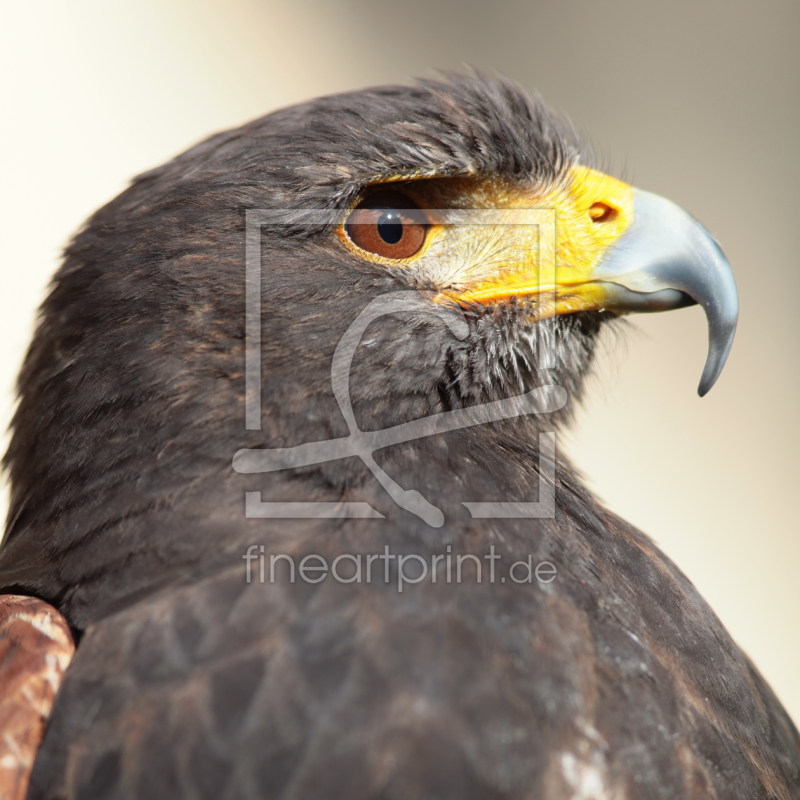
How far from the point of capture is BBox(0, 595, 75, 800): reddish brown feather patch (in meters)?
1.17

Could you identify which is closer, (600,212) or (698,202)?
(600,212)

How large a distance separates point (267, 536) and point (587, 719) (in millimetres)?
519

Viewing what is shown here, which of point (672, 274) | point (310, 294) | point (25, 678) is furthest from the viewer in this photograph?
point (672, 274)

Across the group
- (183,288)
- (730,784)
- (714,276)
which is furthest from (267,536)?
(714,276)

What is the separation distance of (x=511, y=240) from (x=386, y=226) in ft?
0.87

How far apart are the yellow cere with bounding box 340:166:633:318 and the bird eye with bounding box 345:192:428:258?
0.07ft

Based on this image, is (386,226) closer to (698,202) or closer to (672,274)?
(672,274)

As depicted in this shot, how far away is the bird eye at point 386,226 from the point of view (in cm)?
157

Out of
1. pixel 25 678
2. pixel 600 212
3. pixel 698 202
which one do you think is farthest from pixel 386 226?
pixel 698 202

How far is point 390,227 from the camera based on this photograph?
1.59 meters

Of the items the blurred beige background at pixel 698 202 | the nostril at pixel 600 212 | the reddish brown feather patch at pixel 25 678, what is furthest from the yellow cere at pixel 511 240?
the blurred beige background at pixel 698 202

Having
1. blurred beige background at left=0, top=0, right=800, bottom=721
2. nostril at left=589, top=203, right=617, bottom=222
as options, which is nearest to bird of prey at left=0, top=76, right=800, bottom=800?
nostril at left=589, top=203, right=617, bottom=222

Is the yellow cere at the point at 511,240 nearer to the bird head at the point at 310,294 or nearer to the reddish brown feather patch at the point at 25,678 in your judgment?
the bird head at the point at 310,294

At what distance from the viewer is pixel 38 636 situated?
127cm
